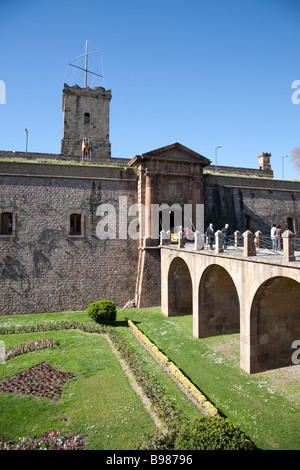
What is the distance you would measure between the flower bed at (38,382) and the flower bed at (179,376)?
11.8 ft

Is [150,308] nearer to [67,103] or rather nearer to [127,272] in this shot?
[127,272]

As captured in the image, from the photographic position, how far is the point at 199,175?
894 inches

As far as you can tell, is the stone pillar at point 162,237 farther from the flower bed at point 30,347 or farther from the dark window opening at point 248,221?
the flower bed at point 30,347

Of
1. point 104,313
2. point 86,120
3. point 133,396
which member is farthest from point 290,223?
point 133,396

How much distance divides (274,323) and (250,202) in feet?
50.0

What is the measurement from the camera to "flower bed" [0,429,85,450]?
761 cm

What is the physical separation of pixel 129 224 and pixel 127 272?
332 centimetres

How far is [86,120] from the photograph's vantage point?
2891cm

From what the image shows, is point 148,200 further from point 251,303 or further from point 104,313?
point 251,303

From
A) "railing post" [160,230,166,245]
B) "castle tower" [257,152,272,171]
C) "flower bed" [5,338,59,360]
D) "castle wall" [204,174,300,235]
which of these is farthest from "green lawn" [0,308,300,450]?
"castle tower" [257,152,272,171]

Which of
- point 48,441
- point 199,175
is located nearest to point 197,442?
point 48,441

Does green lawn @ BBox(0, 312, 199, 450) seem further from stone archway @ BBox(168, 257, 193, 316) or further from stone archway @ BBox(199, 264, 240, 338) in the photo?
stone archway @ BBox(168, 257, 193, 316)

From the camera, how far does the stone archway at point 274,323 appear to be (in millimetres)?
11742

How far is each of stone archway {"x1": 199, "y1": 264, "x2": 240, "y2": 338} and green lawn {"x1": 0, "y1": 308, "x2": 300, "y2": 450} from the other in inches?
28.8
